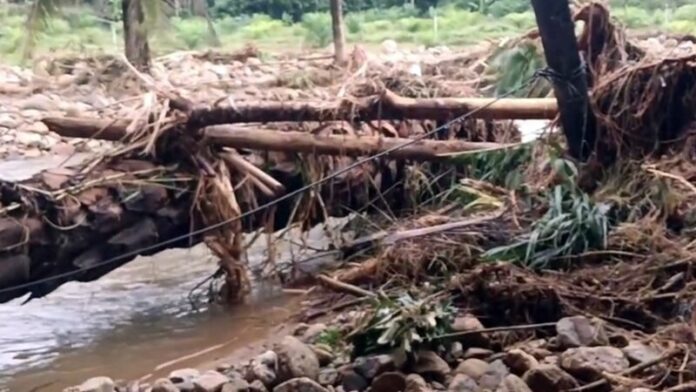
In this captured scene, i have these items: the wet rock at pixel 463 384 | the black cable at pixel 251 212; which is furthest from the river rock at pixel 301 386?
the black cable at pixel 251 212

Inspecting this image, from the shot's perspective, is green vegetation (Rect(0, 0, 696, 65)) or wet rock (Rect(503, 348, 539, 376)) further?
green vegetation (Rect(0, 0, 696, 65))

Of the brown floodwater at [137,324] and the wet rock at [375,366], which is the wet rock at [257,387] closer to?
the wet rock at [375,366]

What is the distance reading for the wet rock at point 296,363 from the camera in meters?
3.96

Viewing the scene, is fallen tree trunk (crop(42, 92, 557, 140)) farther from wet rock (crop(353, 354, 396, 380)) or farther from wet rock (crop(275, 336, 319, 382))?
wet rock (crop(353, 354, 396, 380))

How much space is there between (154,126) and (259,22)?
17806 mm

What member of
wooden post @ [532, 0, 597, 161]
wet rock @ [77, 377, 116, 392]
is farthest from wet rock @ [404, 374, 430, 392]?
wooden post @ [532, 0, 597, 161]

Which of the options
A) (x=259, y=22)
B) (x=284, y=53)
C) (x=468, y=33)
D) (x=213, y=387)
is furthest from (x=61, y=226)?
(x=259, y=22)

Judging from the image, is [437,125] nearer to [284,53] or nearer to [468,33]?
[284,53]

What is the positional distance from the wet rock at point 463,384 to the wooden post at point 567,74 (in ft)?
7.10

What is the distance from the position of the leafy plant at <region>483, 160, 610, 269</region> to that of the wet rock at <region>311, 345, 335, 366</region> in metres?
1.03

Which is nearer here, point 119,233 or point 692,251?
point 692,251

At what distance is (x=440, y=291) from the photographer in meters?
4.67

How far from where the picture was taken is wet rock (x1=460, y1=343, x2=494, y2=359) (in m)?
4.03

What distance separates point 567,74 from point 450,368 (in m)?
2.05
